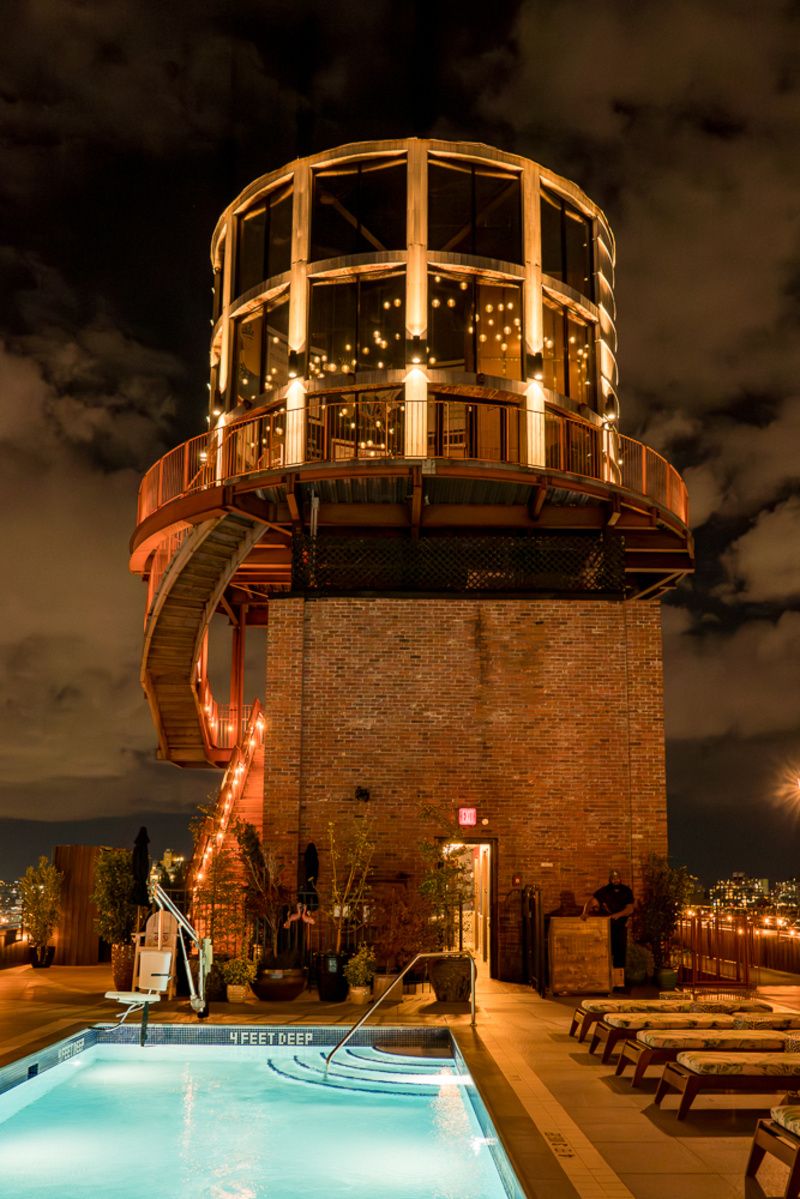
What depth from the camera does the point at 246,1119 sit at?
30.9 feet

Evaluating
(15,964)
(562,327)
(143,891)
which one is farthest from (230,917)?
(562,327)

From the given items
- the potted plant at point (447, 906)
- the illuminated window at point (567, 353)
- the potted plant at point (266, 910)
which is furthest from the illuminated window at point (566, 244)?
the potted plant at point (266, 910)

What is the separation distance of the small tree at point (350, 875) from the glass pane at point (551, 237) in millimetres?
9920

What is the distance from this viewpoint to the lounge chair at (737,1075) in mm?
7285

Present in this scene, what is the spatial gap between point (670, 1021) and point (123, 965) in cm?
803

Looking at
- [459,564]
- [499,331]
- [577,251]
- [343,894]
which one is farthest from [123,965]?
[577,251]

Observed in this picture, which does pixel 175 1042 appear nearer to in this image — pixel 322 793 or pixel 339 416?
pixel 322 793

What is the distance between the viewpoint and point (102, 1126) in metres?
9.17

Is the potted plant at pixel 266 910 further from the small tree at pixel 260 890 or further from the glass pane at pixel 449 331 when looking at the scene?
the glass pane at pixel 449 331

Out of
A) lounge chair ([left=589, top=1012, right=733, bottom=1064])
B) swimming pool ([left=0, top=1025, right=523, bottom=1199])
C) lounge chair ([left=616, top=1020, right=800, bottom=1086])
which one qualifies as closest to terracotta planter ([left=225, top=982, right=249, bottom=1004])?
swimming pool ([left=0, top=1025, right=523, bottom=1199])

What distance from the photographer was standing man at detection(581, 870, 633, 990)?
599 inches

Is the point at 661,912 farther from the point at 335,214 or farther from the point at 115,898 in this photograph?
the point at 335,214

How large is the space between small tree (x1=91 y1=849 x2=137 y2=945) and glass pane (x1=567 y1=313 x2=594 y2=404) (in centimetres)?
1044

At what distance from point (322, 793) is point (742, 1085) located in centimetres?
964
